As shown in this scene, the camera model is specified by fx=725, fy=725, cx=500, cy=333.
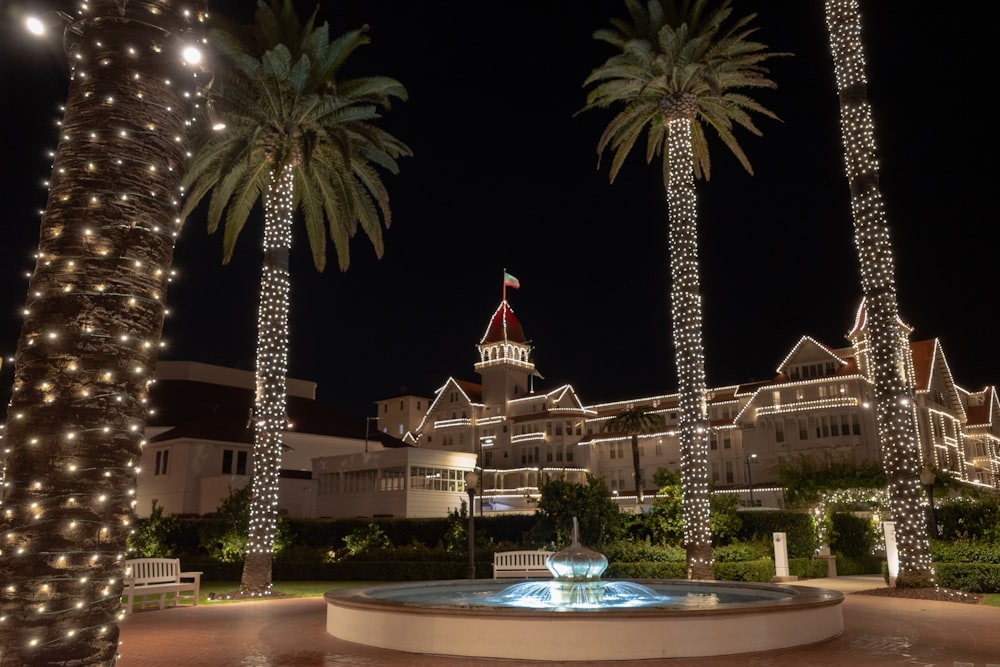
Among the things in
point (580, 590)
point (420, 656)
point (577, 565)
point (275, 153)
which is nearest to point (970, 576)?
point (580, 590)

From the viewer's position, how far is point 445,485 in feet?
162

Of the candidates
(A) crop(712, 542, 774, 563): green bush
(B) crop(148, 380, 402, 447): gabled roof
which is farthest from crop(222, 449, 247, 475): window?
(A) crop(712, 542, 774, 563): green bush

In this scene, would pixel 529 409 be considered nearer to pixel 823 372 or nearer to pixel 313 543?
pixel 823 372

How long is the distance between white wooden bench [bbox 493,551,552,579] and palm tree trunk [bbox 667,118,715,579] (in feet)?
15.6

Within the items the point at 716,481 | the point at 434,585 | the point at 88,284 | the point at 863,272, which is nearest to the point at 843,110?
the point at 863,272

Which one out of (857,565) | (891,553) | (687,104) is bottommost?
(857,565)

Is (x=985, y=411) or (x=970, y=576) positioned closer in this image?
(x=970, y=576)

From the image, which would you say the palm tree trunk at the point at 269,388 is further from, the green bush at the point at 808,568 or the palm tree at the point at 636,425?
the palm tree at the point at 636,425

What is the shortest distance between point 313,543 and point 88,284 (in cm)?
3295

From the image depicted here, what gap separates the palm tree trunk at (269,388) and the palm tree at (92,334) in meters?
16.2

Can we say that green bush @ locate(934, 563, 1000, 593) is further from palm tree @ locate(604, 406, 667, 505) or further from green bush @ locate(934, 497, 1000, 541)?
palm tree @ locate(604, 406, 667, 505)

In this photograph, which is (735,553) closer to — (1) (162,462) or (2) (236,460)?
(2) (236,460)

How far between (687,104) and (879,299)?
8.92 metres

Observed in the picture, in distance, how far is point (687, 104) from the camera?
23906 millimetres
